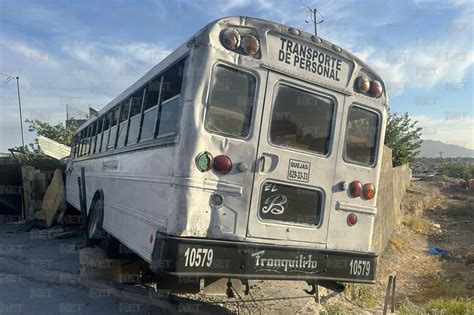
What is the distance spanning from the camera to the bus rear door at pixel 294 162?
4.41 meters

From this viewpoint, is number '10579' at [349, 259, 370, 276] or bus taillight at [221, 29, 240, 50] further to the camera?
number '10579' at [349, 259, 370, 276]

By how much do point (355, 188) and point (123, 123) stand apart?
10.7ft

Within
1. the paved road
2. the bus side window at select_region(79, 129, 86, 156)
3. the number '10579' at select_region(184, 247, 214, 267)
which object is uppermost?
the bus side window at select_region(79, 129, 86, 156)

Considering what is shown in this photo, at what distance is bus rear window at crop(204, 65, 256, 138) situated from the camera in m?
4.12

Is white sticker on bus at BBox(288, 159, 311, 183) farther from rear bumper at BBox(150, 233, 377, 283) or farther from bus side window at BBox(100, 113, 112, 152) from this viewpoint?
bus side window at BBox(100, 113, 112, 152)

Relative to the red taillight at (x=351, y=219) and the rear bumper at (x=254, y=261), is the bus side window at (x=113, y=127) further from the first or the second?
the red taillight at (x=351, y=219)

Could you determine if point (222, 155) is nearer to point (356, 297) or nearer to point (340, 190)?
point (340, 190)

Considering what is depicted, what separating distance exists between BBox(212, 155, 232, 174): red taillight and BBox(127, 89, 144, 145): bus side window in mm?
1705

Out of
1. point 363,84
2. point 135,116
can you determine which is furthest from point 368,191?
point 135,116

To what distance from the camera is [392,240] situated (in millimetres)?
13586

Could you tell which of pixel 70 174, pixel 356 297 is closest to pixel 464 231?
pixel 356 297

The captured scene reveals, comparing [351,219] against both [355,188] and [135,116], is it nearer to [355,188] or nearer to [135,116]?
[355,188]

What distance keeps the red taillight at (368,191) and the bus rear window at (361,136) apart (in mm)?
250

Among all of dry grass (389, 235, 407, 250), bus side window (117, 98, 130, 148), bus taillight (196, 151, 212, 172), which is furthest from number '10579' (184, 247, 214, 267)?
dry grass (389, 235, 407, 250)
